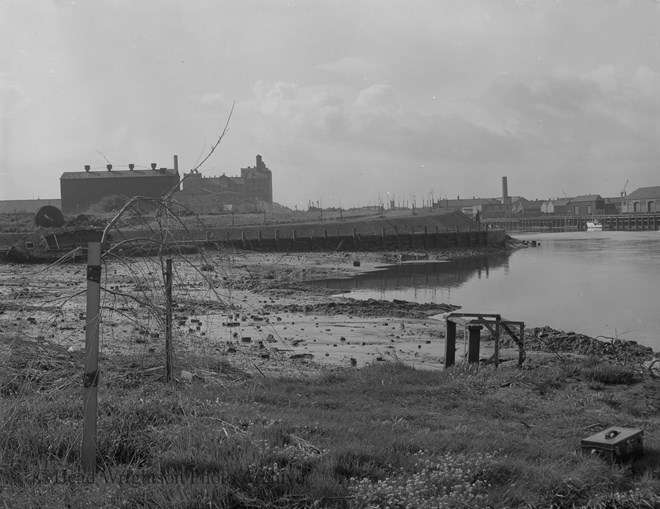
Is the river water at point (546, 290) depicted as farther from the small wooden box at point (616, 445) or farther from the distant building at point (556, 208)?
the distant building at point (556, 208)

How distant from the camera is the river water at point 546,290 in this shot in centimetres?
2230

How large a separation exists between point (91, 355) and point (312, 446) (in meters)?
1.94

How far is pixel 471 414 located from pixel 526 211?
19238 cm

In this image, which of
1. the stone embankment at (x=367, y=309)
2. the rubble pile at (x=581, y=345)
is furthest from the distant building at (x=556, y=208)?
the rubble pile at (x=581, y=345)

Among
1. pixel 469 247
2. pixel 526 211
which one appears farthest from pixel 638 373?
pixel 526 211

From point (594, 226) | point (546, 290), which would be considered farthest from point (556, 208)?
point (546, 290)

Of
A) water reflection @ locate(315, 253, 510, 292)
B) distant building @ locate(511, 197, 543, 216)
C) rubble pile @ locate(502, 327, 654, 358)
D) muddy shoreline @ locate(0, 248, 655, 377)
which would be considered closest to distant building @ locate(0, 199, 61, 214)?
water reflection @ locate(315, 253, 510, 292)

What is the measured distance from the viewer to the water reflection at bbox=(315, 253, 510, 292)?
1335 inches

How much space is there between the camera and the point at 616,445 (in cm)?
577

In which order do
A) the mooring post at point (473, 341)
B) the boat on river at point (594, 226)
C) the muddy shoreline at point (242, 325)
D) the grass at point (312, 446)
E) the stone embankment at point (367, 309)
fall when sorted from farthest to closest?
the boat on river at point (594, 226) < the stone embankment at point (367, 309) < the mooring post at point (473, 341) < the muddy shoreline at point (242, 325) < the grass at point (312, 446)

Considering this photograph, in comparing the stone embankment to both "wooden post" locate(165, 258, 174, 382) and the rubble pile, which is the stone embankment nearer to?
the rubble pile

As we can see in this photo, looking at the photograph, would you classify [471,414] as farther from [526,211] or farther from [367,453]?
[526,211]

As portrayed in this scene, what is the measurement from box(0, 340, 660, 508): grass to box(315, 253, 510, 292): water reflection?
22.7 metres

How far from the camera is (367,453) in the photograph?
5.60 meters
